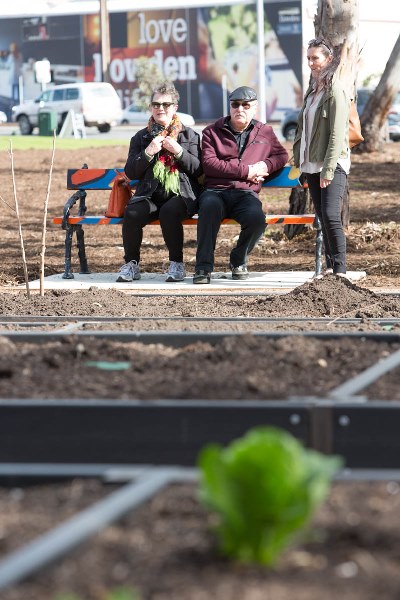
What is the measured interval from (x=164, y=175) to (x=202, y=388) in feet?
15.7

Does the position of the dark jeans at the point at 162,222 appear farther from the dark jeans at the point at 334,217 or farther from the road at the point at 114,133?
the road at the point at 114,133

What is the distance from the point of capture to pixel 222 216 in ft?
29.3

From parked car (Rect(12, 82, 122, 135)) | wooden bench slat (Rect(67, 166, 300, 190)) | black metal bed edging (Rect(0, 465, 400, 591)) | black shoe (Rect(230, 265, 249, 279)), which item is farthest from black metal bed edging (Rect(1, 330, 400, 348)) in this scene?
parked car (Rect(12, 82, 122, 135))

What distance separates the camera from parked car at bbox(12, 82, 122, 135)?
45000 millimetres

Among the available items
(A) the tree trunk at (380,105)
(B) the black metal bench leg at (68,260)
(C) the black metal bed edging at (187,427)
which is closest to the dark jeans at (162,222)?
(B) the black metal bench leg at (68,260)

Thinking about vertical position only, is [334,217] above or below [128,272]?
above

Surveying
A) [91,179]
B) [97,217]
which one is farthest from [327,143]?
[91,179]

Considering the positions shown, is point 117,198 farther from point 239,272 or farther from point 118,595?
point 118,595

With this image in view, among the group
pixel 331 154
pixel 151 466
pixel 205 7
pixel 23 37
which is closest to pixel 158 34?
pixel 205 7

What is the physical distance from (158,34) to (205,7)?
11.1 ft

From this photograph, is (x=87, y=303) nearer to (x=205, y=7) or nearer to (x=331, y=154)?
(x=331, y=154)

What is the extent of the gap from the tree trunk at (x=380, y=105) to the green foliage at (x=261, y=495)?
14.9m

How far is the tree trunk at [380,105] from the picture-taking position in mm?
16969

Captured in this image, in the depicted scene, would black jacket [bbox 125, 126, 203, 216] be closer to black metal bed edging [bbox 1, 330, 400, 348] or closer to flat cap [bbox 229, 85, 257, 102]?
flat cap [bbox 229, 85, 257, 102]
